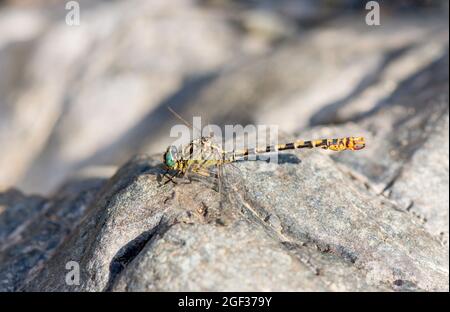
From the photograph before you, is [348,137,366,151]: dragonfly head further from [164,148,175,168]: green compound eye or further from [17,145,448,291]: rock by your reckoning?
[164,148,175,168]: green compound eye

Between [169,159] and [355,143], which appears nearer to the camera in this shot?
[169,159]

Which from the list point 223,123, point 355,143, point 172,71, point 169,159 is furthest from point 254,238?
point 172,71

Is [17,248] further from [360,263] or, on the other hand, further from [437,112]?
[437,112]

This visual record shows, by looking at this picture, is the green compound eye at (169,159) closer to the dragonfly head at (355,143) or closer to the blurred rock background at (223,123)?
the blurred rock background at (223,123)

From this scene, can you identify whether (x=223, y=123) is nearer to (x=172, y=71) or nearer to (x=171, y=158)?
(x=172, y=71)

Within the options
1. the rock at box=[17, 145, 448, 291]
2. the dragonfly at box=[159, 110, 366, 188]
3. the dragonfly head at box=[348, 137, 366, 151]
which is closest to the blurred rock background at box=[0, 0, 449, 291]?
the rock at box=[17, 145, 448, 291]

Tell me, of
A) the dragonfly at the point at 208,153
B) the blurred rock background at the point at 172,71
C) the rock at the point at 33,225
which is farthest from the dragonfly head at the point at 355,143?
the blurred rock background at the point at 172,71

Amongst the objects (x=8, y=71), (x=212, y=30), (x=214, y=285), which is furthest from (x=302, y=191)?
(x=8, y=71)

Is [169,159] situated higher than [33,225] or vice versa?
[169,159]
